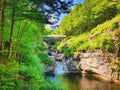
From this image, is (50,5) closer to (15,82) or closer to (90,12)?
(15,82)

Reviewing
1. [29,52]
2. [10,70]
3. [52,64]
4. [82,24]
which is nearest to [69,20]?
[82,24]

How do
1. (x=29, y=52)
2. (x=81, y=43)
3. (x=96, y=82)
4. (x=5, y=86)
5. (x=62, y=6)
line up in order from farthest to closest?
(x=81, y=43), (x=96, y=82), (x=29, y=52), (x=5, y=86), (x=62, y=6)

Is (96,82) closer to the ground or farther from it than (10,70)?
closer to the ground

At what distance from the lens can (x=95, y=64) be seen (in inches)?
1373

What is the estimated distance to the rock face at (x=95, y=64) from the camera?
32.2 metres

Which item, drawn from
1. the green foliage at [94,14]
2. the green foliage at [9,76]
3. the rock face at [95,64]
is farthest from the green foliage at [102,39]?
the green foliage at [9,76]

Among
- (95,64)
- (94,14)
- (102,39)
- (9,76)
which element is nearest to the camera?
(9,76)

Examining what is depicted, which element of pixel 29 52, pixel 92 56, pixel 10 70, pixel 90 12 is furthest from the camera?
pixel 90 12

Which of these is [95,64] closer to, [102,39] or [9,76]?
Result: [102,39]

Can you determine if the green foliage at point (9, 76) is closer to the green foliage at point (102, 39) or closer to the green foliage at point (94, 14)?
the green foliage at point (102, 39)

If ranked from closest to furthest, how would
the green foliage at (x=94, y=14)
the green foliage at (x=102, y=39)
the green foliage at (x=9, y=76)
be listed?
the green foliage at (x=9, y=76) < the green foliage at (x=102, y=39) < the green foliage at (x=94, y=14)

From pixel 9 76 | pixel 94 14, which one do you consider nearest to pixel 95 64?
pixel 94 14

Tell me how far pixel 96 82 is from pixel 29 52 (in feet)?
55.5

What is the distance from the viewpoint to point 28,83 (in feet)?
43.9
